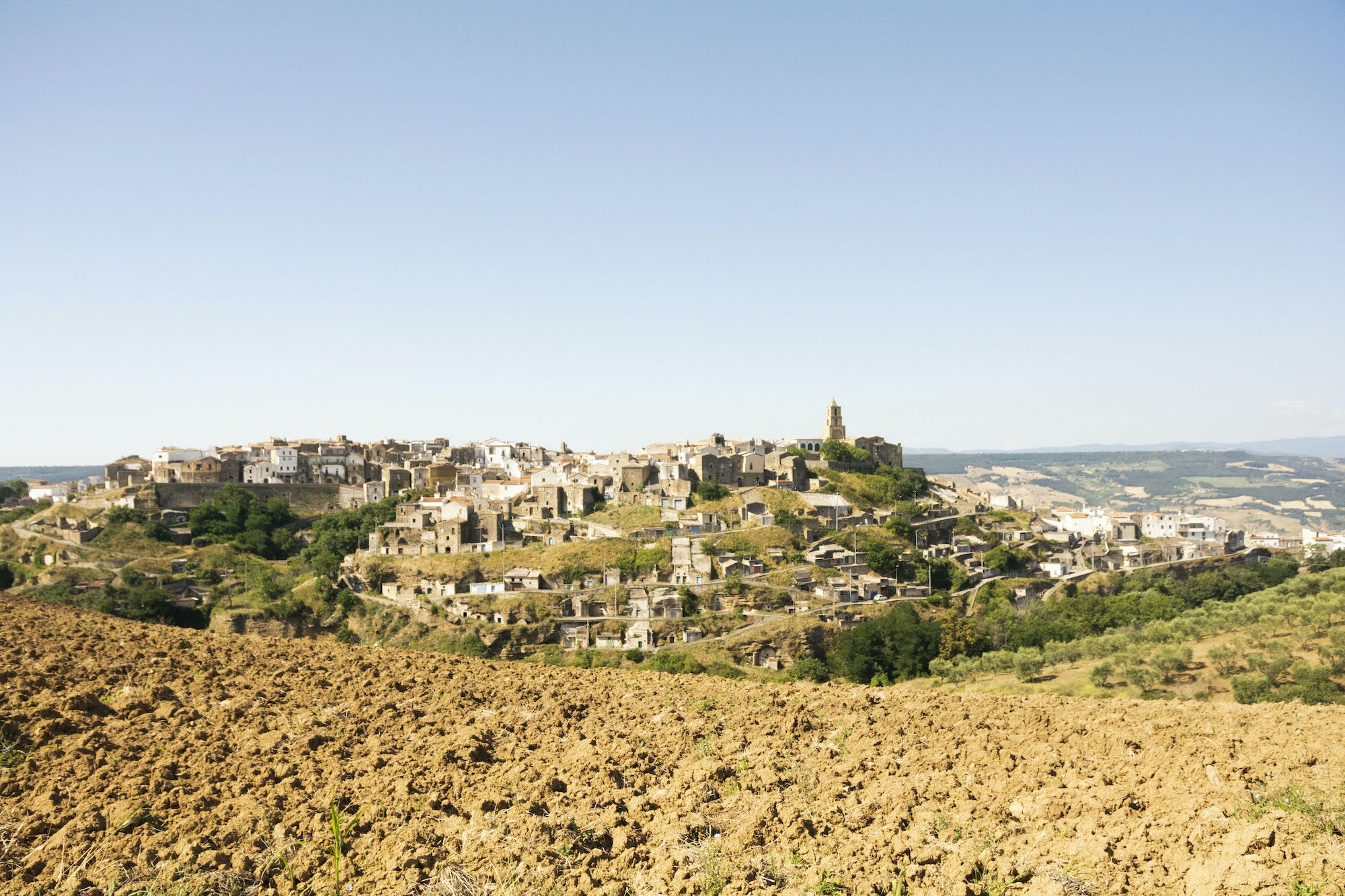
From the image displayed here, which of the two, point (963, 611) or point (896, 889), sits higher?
point (896, 889)

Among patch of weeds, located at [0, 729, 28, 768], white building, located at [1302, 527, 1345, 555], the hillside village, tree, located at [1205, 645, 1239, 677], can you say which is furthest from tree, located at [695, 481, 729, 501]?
patch of weeds, located at [0, 729, 28, 768]

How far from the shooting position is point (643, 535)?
173 feet

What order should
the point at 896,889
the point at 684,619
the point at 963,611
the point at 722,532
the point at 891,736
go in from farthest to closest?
the point at 722,532, the point at 963,611, the point at 684,619, the point at 891,736, the point at 896,889

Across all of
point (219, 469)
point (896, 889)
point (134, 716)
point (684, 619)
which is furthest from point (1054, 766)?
point (219, 469)

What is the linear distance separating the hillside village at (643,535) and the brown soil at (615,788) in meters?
34.6

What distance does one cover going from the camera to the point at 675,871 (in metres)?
5.12

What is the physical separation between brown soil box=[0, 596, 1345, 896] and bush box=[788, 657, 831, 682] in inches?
1153

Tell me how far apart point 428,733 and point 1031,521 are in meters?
69.3

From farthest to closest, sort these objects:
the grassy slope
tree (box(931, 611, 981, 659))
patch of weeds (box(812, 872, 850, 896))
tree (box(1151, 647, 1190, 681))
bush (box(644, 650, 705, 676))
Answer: tree (box(931, 611, 981, 659)) → bush (box(644, 650, 705, 676)) → tree (box(1151, 647, 1190, 681)) → the grassy slope → patch of weeds (box(812, 872, 850, 896))

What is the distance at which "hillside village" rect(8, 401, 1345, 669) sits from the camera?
152ft

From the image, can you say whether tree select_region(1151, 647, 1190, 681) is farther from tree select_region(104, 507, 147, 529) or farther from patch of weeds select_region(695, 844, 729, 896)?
tree select_region(104, 507, 147, 529)

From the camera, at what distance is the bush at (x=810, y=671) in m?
38.8

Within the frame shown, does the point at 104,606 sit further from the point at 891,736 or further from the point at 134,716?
the point at 891,736

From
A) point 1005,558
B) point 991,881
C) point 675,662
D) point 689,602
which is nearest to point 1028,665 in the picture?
point 675,662
